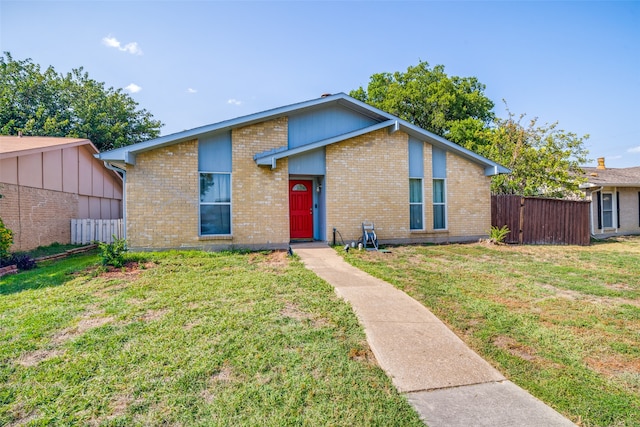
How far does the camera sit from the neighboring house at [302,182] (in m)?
9.66

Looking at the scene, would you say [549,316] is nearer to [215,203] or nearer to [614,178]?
[215,203]

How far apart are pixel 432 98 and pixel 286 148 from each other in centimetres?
2091

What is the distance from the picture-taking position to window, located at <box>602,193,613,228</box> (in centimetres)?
1716

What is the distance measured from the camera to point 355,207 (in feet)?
36.9

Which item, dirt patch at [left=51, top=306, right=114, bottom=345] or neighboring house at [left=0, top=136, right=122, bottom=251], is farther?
neighboring house at [left=0, top=136, right=122, bottom=251]

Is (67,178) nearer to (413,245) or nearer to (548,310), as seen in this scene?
(413,245)

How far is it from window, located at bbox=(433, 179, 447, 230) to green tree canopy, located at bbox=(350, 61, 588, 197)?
386cm

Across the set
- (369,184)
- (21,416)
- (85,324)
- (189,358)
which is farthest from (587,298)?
(85,324)

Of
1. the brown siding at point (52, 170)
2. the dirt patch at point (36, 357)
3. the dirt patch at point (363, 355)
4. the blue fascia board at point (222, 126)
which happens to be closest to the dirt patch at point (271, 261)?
the dirt patch at point (363, 355)

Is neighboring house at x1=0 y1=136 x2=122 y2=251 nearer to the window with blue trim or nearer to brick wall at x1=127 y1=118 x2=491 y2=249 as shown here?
brick wall at x1=127 y1=118 x2=491 y2=249

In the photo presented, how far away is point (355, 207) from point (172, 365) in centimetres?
858

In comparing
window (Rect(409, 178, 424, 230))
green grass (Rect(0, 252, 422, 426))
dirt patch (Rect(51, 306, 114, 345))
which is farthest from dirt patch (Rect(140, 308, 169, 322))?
window (Rect(409, 178, 424, 230))

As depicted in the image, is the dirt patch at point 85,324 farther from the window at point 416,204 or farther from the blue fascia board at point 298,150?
the window at point 416,204

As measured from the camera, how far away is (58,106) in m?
22.7
